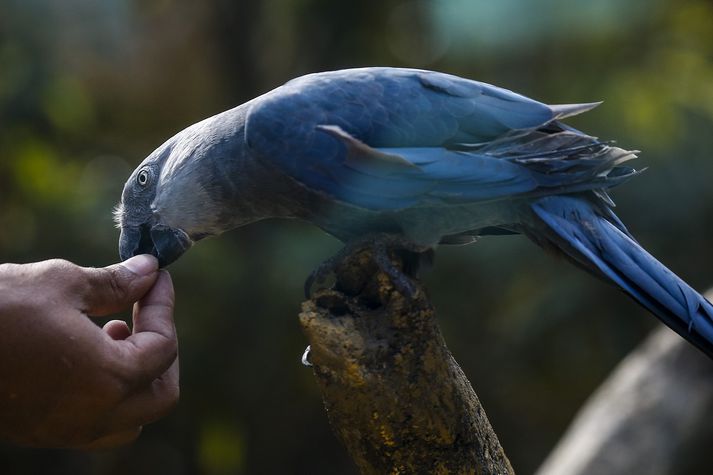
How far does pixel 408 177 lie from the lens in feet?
9.26

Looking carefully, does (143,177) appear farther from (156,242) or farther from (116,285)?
(116,285)

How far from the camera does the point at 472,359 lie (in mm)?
7137

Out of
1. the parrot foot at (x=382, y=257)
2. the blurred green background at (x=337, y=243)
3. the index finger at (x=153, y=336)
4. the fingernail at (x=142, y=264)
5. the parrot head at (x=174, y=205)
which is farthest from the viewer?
the blurred green background at (x=337, y=243)

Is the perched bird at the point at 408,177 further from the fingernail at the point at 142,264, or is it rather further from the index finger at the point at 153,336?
the index finger at the point at 153,336

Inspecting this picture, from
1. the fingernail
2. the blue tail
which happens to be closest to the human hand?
the fingernail

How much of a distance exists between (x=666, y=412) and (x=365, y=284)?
2.54 m

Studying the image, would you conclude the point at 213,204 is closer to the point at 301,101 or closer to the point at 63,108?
the point at 301,101

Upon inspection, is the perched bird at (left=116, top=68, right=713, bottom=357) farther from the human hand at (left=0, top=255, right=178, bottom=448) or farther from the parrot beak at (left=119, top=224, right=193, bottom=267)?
the human hand at (left=0, top=255, right=178, bottom=448)

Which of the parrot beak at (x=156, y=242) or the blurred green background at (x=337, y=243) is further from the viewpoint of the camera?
the blurred green background at (x=337, y=243)

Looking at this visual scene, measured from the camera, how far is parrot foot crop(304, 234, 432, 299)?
262cm

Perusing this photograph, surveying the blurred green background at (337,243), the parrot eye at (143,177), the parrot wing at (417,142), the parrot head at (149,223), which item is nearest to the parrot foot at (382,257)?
the parrot wing at (417,142)

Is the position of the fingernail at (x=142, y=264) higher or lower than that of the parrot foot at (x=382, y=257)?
lower

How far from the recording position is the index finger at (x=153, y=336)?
8.02 feet

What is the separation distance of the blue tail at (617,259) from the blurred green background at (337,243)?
3.74 meters
